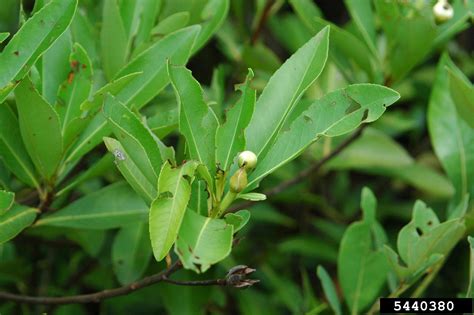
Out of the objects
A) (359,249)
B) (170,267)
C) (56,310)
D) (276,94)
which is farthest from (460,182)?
(56,310)

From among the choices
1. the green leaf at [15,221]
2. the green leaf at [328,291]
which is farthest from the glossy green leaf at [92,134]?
the green leaf at [328,291]

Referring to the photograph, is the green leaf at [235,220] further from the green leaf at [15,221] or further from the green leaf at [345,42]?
the green leaf at [345,42]

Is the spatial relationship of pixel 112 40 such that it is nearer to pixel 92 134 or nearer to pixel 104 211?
pixel 92 134

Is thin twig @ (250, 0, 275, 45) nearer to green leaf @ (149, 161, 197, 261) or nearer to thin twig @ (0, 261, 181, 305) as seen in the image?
thin twig @ (0, 261, 181, 305)

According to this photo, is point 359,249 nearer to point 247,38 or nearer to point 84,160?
point 84,160

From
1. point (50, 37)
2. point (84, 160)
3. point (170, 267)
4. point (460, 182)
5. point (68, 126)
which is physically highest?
point (50, 37)

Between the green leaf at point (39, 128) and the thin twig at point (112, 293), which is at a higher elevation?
the green leaf at point (39, 128)
